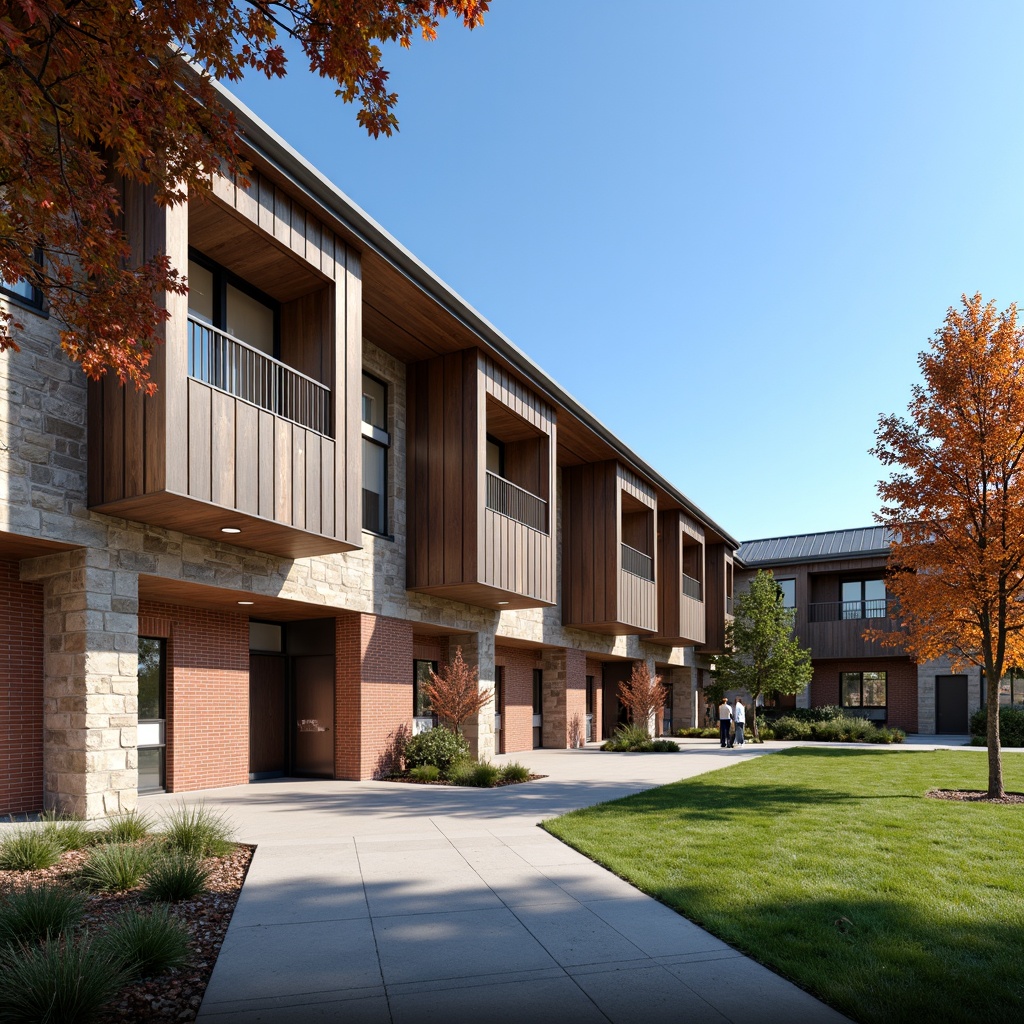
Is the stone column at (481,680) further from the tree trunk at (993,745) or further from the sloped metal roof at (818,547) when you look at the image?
the sloped metal roof at (818,547)

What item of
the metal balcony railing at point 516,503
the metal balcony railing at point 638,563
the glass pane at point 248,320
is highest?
the glass pane at point 248,320

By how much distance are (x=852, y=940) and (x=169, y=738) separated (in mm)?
11309

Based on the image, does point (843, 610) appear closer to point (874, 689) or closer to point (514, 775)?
point (874, 689)

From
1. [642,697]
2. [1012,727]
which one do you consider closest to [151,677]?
[642,697]

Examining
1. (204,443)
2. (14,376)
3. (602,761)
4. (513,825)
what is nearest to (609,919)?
(513,825)

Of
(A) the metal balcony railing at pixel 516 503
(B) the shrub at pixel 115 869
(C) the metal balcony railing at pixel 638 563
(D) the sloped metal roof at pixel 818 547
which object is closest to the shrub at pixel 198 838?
(B) the shrub at pixel 115 869

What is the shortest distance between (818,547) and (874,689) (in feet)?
22.5

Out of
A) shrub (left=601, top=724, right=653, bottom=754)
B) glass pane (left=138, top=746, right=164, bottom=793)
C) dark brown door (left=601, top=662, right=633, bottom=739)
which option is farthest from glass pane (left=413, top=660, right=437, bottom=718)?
dark brown door (left=601, top=662, right=633, bottom=739)

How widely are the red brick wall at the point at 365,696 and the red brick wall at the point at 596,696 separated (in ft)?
45.4

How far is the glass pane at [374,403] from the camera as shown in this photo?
A: 678 inches

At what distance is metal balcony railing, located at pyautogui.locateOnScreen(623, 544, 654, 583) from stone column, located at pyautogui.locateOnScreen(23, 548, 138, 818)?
54.5ft

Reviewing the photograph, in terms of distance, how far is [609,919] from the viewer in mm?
6492

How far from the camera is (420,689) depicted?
1956cm

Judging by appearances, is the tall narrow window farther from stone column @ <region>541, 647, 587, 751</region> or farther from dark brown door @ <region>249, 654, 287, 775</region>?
stone column @ <region>541, 647, 587, 751</region>
